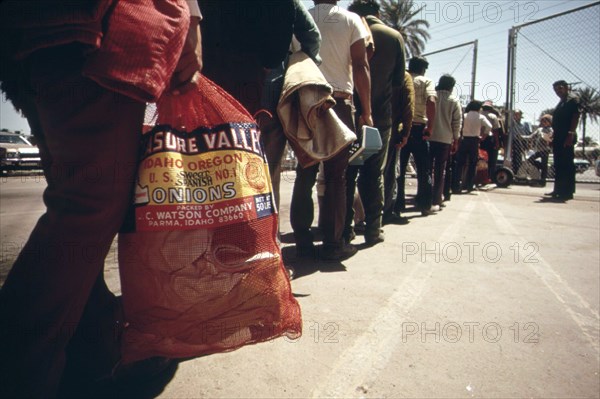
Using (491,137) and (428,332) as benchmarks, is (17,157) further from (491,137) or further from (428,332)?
(428,332)

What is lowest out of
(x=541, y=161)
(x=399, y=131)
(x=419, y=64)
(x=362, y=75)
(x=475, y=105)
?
(x=541, y=161)

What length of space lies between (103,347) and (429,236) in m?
3.49

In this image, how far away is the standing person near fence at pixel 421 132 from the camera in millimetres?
5414

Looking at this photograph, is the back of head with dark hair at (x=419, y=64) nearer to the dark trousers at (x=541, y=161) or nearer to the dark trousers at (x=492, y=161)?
the dark trousers at (x=492, y=161)

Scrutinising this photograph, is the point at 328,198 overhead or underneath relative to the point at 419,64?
underneath

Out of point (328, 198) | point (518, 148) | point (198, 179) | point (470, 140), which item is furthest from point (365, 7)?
point (518, 148)

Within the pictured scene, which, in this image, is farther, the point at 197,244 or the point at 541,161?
the point at 541,161

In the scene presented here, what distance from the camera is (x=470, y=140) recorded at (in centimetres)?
837

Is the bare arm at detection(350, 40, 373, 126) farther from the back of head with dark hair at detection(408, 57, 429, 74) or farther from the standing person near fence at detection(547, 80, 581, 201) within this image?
the standing person near fence at detection(547, 80, 581, 201)

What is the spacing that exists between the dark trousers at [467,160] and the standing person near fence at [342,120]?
19.8 ft

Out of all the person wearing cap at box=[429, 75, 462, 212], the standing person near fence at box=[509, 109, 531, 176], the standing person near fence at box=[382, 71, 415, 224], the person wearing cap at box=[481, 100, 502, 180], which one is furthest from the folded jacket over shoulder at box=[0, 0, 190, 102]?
the standing person near fence at box=[509, 109, 531, 176]

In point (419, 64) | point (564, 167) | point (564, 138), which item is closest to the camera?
point (419, 64)

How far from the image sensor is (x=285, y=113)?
2354mm

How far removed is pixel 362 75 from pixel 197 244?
2.55 metres
